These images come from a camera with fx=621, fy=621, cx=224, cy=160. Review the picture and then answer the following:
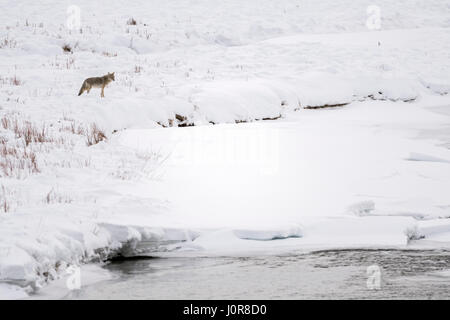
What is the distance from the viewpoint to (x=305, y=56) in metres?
20.3

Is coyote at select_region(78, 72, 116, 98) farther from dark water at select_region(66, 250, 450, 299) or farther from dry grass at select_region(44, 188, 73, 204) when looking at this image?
dark water at select_region(66, 250, 450, 299)

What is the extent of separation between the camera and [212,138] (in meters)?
12.2

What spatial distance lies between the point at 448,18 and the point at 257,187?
22.1 m

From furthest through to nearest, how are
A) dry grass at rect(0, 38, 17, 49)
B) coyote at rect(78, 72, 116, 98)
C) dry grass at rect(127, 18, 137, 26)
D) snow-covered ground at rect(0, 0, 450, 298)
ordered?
dry grass at rect(127, 18, 137, 26), dry grass at rect(0, 38, 17, 49), coyote at rect(78, 72, 116, 98), snow-covered ground at rect(0, 0, 450, 298)

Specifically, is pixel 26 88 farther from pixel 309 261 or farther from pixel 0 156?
pixel 309 261

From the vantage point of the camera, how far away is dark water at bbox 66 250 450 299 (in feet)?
18.4

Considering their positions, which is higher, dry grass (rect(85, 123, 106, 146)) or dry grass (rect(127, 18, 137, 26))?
dry grass (rect(127, 18, 137, 26))

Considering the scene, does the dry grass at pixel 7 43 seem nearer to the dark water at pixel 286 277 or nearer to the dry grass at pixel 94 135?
the dry grass at pixel 94 135

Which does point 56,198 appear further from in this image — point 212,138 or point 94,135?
point 212,138

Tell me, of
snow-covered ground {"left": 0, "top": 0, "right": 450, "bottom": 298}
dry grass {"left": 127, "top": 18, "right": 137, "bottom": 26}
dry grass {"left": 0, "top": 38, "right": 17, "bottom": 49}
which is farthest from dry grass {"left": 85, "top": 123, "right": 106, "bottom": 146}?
dry grass {"left": 127, "top": 18, "right": 137, "bottom": 26}

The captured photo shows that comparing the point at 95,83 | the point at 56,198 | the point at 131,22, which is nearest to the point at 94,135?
the point at 95,83

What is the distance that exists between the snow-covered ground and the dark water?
401mm

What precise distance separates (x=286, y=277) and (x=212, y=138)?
634cm
